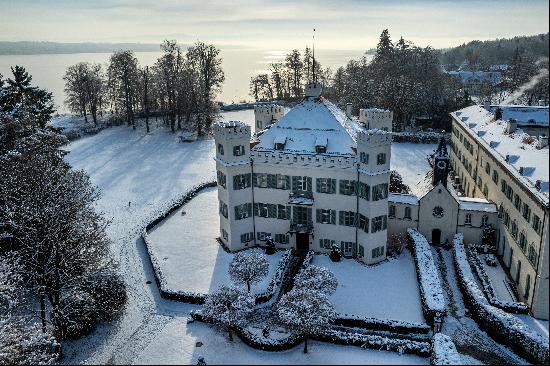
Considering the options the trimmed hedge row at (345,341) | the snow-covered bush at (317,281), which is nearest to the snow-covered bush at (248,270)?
the snow-covered bush at (317,281)

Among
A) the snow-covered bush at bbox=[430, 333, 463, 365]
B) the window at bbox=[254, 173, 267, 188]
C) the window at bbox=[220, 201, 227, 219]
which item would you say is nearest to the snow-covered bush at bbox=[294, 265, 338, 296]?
the snow-covered bush at bbox=[430, 333, 463, 365]

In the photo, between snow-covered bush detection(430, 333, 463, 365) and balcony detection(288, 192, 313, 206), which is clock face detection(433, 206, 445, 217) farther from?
snow-covered bush detection(430, 333, 463, 365)

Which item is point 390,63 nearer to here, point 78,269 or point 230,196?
point 230,196

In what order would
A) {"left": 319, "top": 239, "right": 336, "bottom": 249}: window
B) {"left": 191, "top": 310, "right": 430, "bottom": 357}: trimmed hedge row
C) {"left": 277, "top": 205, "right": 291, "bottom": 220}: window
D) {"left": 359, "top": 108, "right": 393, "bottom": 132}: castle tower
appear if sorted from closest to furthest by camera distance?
{"left": 191, "top": 310, "right": 430, "bottom": 357}: trimmed hedge row < {"left": 319, "top": 239, "right": 336, "bottom": 249}: window < {"left": 277, "top": 205, "right": 291, "bottom": 220}: window < {"left": 359, "top": 108, "right": 393, "bottom": 132}: castle tower

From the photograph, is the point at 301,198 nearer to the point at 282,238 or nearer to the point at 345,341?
the point at 282,238

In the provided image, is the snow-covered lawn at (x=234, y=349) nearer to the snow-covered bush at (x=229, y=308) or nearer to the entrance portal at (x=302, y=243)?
the snow-covered bush at (x=229, y=308)

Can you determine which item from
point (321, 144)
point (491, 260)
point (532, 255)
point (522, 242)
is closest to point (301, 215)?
point (321, 144)
